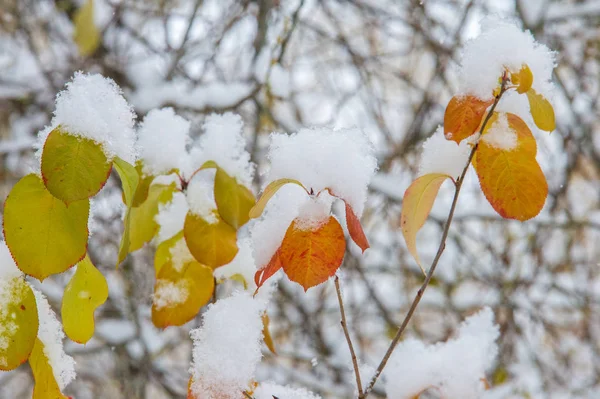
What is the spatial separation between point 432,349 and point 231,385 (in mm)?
368

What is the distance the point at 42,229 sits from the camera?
558mm

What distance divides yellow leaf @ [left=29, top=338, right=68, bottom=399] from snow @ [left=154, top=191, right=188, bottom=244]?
0.23 metres

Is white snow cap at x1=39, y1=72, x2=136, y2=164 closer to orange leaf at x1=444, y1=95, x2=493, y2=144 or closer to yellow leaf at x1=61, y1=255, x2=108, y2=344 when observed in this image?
yellow leaf at x1=61, y1=255, x2=108, y2=344

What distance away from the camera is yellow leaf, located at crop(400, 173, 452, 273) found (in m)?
0.66

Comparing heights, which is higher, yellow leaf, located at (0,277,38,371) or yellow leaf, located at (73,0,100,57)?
yellow leaf, located at (73,0,100,57)

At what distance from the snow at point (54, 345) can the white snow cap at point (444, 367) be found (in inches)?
16.9

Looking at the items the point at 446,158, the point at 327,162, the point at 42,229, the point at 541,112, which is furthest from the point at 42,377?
the point at 541,112

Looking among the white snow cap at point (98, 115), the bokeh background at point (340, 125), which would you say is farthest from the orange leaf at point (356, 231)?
the bokeh background at point (340, 125)

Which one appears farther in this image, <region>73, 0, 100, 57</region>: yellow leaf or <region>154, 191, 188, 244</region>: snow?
<region>73, 0, 100, 57</region>: yellow leaf

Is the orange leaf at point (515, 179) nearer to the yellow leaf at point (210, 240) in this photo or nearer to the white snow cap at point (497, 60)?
the white snow cap at point (497, 60)

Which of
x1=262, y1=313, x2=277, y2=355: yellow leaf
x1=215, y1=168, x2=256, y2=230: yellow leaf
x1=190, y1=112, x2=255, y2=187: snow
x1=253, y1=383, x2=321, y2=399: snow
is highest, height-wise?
x1=190, y1=112, x2=255, y2=187: snow

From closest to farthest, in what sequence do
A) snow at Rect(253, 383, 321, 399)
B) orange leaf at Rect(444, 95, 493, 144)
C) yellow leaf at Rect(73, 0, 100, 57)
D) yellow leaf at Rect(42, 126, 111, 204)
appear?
yellow leaf at Rect(42, 126, 111, 204)
orange leaf at Rect(444, 95, 493, 144)
snow at Rect(253, 383, 321, 399)
yellow leaf at Rect(73, 0, 100, 57)

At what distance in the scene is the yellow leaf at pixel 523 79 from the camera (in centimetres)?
63

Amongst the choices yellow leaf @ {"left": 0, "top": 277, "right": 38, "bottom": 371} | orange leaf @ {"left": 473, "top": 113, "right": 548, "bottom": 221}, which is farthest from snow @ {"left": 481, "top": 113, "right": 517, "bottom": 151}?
yellow leaf @ {"left": 0, "top": 277, "right": 38, "bottom": 371}
